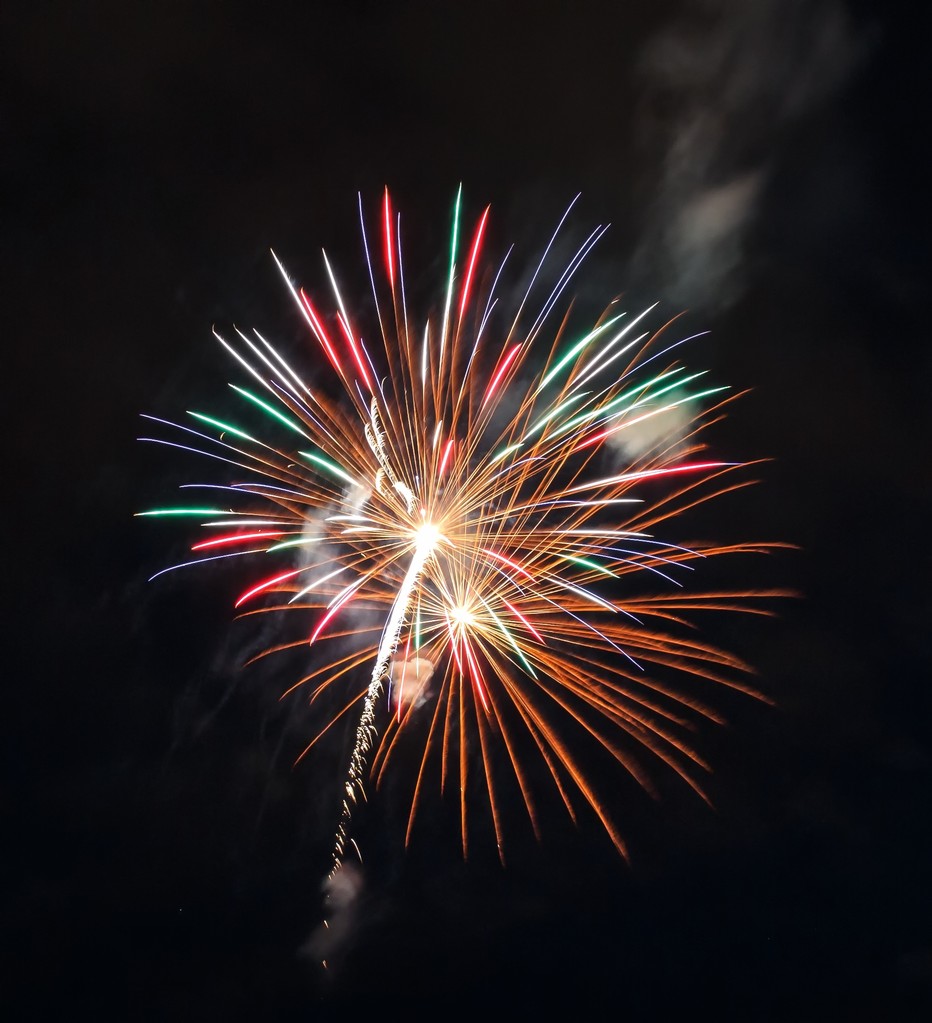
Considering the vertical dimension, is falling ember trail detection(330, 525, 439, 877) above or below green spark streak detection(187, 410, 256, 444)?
below

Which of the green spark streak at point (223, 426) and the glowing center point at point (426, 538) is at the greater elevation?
the green spark streak at point (223, 426)

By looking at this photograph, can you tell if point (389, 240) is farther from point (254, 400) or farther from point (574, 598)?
point (574, 598)

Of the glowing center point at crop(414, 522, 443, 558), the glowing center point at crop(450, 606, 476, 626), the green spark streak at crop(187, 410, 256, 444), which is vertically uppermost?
the green spark streak at crop(187, 410, 256, 444)

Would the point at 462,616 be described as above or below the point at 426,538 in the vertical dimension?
below

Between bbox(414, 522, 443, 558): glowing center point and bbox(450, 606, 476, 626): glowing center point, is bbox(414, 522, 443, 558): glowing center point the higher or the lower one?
the higher one

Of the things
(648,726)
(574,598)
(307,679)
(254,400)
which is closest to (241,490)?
(254,400)

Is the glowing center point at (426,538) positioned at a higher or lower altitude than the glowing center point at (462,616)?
higher

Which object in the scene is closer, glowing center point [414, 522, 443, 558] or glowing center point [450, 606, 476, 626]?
glowing center point [450, 606, 476, 626]

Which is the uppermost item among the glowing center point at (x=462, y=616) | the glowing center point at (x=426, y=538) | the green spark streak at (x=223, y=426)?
→ the green spark streak at (x=223, y=426)

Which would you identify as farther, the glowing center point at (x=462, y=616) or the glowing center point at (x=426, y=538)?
the glowing center point at (x=426, y=538)

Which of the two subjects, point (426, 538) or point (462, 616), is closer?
point (462, 616)

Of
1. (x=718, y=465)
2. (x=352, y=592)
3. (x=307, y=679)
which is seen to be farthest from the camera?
(x=307, y=679)
